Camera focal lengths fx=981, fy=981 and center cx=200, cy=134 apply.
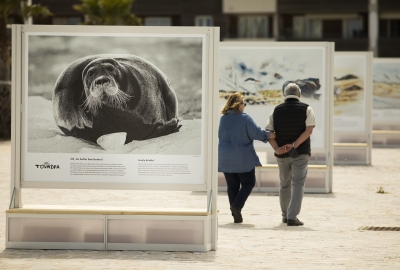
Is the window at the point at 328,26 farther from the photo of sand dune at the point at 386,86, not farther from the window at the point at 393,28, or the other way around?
the photo of sand dune at the point at 386,86

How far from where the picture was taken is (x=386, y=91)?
110ft

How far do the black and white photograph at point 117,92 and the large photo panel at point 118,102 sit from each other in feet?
0.03

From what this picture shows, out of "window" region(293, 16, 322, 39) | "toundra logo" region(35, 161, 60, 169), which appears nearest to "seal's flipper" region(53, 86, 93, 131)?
"toundra logo" region(35, 161, 60, 169)

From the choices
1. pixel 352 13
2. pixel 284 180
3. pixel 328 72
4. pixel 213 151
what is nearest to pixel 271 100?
pixel 328 72

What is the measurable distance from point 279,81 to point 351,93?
24.9 feet

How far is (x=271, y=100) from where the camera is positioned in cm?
1769

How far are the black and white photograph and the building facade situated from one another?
5432 centimetres

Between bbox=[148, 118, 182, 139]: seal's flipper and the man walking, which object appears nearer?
bbox=[148, 118, 182, 139]: seal's flipper

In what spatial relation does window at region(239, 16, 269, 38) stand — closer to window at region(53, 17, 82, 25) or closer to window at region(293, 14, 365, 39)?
window at region(293, 14, 365, 39)

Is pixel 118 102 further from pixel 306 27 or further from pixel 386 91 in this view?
pixel 306 27

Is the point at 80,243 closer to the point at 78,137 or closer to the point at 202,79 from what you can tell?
the point at 78,137

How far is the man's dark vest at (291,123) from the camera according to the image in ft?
39.9

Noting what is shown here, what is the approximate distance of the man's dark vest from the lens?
1217cm

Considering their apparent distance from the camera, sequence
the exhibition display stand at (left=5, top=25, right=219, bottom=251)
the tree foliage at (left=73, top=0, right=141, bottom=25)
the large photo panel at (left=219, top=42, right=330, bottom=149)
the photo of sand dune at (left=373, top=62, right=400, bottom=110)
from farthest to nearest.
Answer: the tree foliage at (left=73, top=0, right=141, bottom=25) < the photo of sand dune at (left=373, top=62, right=400, bottom=110) < the large photo panel at (left=219, top=42, right=330, bottom=149) < the exhibition display stand at (left=5, top=25, right=219, bottom=251)
